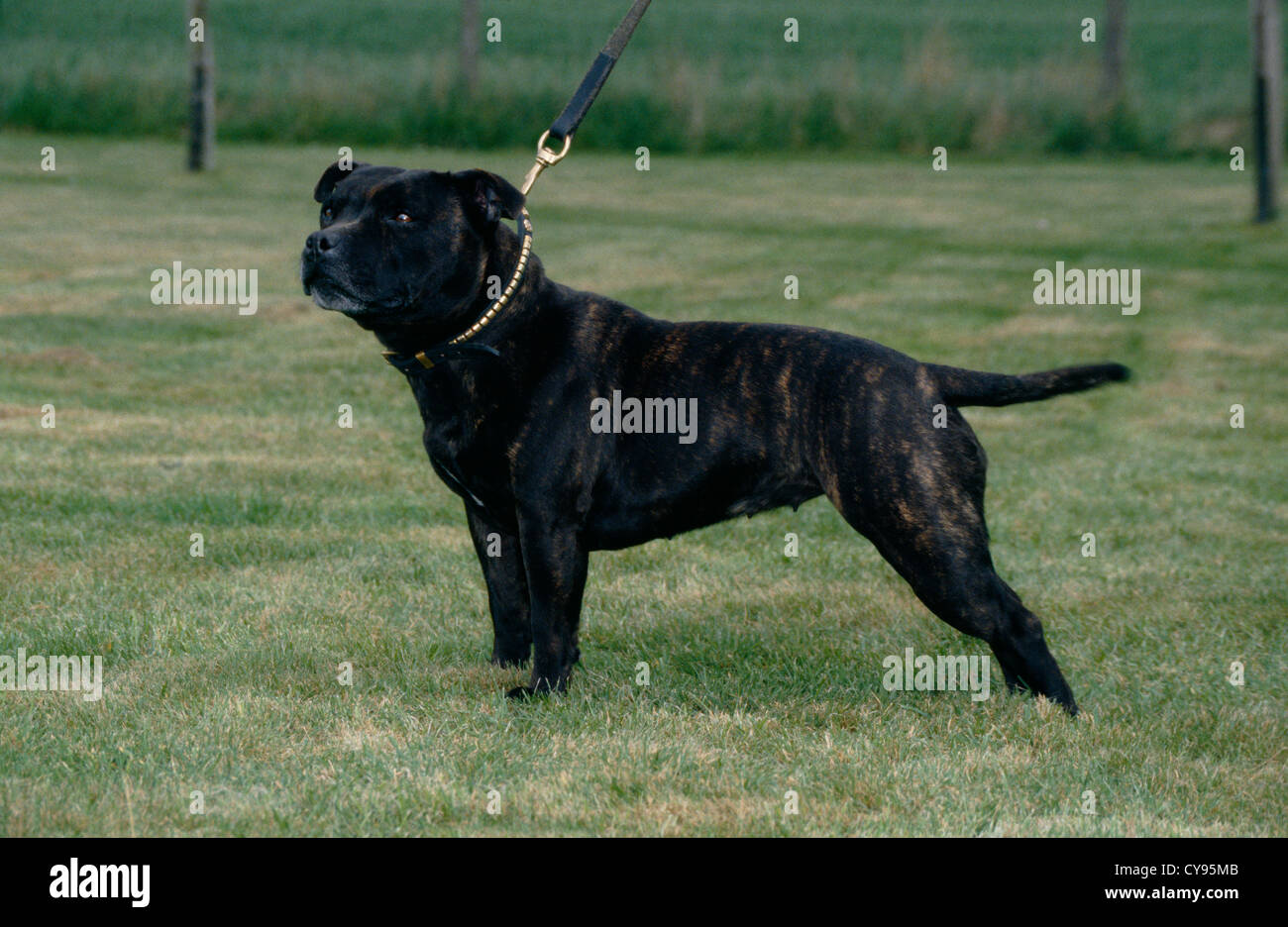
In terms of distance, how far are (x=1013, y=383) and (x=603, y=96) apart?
20035mm

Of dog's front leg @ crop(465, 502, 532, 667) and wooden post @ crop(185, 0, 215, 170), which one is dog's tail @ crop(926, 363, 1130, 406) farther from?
wooden post @ crop(185, 0, 215, 170)

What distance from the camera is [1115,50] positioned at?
25.5 meters

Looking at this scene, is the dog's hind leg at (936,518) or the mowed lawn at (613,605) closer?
the mowed lawn at (613,605)

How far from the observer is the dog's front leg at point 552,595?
15.9 ft

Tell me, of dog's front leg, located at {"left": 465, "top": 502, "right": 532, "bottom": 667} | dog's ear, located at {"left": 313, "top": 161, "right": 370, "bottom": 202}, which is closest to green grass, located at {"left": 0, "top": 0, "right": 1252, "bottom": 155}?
dog's ear, located at {"left": 313, "top": 161, "right": 370, "bottom": 202}

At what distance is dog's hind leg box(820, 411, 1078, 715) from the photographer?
4672 mm

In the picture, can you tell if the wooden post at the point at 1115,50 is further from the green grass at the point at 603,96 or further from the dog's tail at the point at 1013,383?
the dog's tail at the point at 1013,383

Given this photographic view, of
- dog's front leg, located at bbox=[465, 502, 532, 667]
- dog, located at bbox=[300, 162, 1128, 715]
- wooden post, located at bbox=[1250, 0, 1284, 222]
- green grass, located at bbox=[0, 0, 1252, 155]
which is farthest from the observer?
green grass, located at bbox=[0, 0, 1252, 155]

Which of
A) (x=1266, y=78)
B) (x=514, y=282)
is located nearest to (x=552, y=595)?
(x=514, y=282)

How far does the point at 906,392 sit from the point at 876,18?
38.9 metres

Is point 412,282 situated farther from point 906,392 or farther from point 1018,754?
point 1018,754

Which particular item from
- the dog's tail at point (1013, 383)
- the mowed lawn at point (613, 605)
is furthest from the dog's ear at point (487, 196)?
the mowed lawn at point (613, 605)

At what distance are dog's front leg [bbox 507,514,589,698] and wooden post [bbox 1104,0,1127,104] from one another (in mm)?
22503

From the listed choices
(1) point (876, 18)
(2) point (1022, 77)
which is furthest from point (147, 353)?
(1) point (876, 18)
